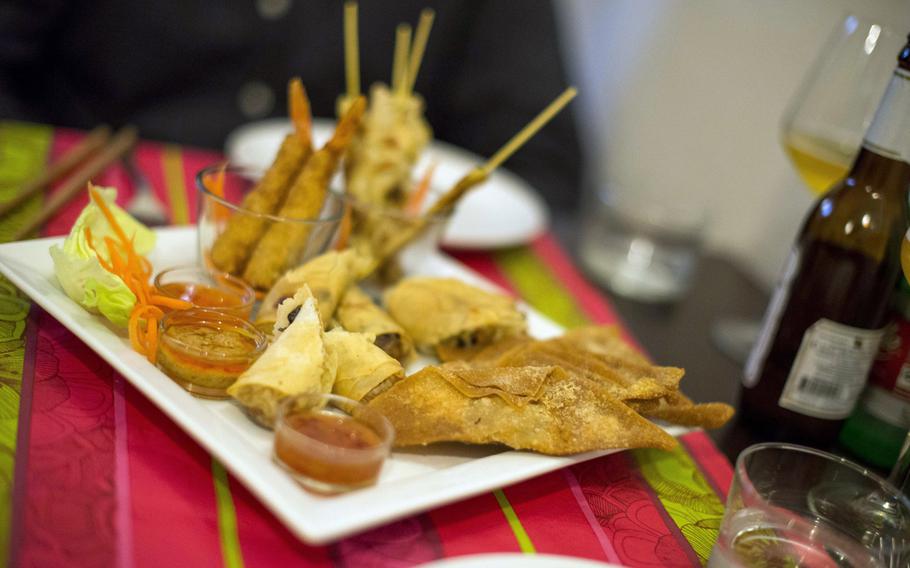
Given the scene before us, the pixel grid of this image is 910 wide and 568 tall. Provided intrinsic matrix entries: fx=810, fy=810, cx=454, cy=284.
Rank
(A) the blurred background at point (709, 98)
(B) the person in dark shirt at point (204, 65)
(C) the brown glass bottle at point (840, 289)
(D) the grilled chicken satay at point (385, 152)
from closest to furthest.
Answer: (C) the brown glass bottle at point (840, 289)
(D) the grilled chicken satay at point (385, 152)
(B) the person in dark shirt at point (204, 65)
(A) the blurred background at point (709, 98)

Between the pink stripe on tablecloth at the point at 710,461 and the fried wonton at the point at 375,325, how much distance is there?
56cm

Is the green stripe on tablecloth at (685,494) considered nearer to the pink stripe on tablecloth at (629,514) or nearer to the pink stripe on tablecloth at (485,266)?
the pink stripe on tablecloth at (629,514)

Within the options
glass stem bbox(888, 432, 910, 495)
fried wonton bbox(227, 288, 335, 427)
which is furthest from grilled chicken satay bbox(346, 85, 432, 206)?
glass stem bbox(888, 432, 910, 495)

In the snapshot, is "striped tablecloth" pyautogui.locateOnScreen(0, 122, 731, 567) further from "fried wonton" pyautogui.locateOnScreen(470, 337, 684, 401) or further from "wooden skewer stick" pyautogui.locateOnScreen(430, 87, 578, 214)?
"wooden skewer stick" pyautogui.locateOnScreen(430, 87, 578, 214)

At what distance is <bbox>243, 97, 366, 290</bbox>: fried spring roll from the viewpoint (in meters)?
1.58

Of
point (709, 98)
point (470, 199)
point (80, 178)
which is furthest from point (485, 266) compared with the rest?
point (709, 98)

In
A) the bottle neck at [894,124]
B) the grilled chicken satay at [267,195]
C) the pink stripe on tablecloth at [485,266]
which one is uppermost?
the bottle neck at [894,124]

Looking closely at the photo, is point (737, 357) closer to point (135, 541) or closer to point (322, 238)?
point (322, 238)

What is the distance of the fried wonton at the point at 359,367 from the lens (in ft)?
4.22

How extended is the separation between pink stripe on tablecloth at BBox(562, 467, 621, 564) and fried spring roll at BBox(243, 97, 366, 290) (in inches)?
26.6

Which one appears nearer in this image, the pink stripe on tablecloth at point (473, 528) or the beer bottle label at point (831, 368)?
the pink stripe on tablecloth at point (473, 528)

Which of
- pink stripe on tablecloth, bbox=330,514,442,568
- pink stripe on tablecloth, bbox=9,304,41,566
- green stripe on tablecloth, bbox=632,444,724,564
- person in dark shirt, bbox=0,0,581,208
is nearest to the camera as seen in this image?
pink stripe on tablecloth, bbox=9,304,41,566

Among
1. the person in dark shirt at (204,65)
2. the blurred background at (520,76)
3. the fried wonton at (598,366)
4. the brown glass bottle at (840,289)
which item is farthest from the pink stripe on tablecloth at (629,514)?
the person in dark shirt at (204,65)

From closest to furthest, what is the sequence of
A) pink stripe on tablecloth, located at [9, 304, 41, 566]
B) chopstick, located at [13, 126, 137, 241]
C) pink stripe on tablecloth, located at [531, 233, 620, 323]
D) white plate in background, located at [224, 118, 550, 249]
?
pink stripe on tablecloth, located at [9, 304, 41, 566] → chopstick, located at [13, 126, 137, 241] → pink stripe on tablecloth, located at [531, 233, 620, 323] → white plate in background, located at [224, 118, 550, 249]
